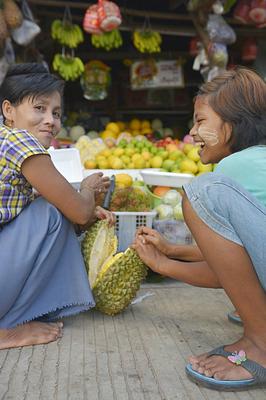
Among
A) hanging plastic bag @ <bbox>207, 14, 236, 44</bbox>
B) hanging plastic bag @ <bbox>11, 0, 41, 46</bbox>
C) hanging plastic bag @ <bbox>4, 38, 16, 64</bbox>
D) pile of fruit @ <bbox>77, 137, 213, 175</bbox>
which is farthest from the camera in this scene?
hanging plastic bag @ <bbox>207, 14, 236, 44</bbox>

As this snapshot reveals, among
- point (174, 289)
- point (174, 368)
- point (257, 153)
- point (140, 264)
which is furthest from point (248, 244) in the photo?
point (174, 289)

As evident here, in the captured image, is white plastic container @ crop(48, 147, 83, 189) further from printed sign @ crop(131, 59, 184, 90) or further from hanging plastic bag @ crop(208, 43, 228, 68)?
printed sign @ crop(131, 59, 184, 90)

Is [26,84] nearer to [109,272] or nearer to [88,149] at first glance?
[109,272]

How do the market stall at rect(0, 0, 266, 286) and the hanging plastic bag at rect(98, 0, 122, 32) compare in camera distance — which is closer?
the market stall at rect(0, 0, 266, 286)

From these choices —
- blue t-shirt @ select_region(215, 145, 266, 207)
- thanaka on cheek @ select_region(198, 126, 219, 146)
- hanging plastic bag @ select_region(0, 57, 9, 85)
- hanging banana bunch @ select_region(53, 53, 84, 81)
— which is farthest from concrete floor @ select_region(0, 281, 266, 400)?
hanging banana bunch @ select_region(53, 53, 84, 81)

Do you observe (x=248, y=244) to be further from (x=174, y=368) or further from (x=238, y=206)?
(x=174, y=368)

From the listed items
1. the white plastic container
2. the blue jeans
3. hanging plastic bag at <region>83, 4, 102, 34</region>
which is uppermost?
hanging plastic bag at <region>83, 4, 102, 34</region>

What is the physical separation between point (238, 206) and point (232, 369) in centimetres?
54

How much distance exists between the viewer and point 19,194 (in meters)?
2.09

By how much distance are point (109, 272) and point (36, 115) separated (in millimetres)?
749

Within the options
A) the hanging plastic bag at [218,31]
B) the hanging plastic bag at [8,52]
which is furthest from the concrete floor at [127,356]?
the hanging plastic bag at [218,31]

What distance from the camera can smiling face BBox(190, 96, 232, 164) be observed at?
192 cm

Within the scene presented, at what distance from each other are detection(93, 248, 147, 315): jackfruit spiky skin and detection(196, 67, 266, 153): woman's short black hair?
698 millimetres

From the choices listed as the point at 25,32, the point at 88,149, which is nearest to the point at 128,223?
the point at 88,149
